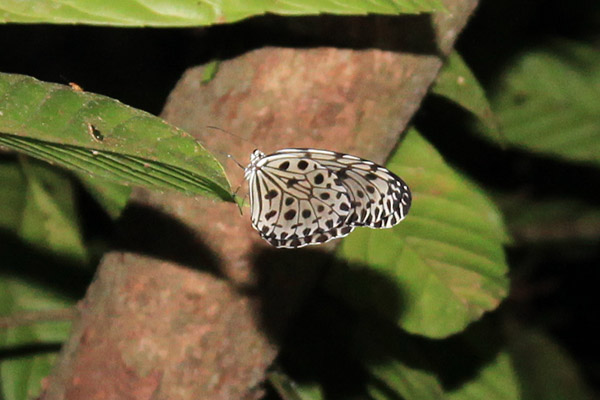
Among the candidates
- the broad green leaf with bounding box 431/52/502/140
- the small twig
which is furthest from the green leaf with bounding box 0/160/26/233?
the broad green leaf with bounding box 431/52/502/140

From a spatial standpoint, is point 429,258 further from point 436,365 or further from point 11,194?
point 11,194

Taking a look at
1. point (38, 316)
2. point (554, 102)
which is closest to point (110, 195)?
point (38, 316)

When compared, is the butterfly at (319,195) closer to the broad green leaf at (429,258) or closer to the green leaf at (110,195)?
the broad green leaf at (429,258)

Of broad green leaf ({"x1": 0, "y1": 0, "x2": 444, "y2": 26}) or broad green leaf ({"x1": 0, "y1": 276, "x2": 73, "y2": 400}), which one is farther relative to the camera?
broad green leaf ({"x1": 0, "y1": 276, "x2": 73, "y2": 400})

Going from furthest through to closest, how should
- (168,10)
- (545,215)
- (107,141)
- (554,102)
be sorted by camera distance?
(545,215) → (554,102) → (168,10) → (107,141)

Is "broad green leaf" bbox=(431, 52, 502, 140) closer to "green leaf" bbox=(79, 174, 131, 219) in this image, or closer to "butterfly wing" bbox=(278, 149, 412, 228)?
"butterfly wing" bbox=(278, 149, 412, 228)

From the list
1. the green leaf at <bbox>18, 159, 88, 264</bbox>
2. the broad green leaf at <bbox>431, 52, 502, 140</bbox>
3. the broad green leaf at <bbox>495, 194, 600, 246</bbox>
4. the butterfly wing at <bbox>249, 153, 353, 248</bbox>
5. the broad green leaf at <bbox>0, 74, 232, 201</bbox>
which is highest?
the broad green leaf at <bbox>0, 74, 232, 201</bbox>

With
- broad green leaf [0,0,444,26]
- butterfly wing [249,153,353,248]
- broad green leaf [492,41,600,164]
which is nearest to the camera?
broad green leaf [0,0,444,26]
